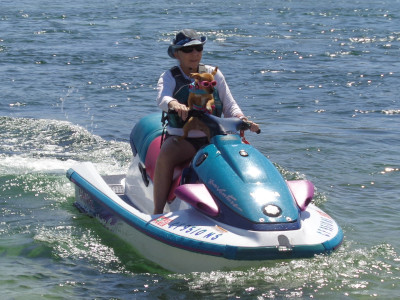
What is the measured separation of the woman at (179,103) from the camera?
568 centimetres

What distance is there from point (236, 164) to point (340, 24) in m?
17.2

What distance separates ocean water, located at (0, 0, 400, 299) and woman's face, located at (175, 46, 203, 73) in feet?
4.80

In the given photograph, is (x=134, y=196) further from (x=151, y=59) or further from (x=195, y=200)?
(x=151, y=59)

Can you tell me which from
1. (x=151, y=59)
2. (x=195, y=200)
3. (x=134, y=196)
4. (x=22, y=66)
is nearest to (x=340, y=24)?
(x=151, y=59)

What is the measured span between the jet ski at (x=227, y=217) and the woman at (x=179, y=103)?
100 mm

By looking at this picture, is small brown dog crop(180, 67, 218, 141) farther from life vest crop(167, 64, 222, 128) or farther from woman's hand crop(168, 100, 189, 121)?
life vest crop(167, 64, 222, 128)

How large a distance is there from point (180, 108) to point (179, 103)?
0.21m

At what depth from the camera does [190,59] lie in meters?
5.82

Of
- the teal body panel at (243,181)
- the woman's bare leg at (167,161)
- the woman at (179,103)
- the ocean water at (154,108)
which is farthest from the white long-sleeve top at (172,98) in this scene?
the ocean water at (154,108)

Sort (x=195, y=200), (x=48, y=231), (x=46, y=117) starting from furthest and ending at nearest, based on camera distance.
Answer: (x=46, y=117), (x=48, y=231), (x=195, y=200)

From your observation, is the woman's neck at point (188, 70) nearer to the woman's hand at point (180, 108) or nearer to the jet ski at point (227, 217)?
the woman's hand at point (180, 108)

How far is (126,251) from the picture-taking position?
5770mm

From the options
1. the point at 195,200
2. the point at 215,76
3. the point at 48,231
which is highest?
the point at 215,76

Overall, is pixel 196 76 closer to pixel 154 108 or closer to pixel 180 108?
pixel 180 108
